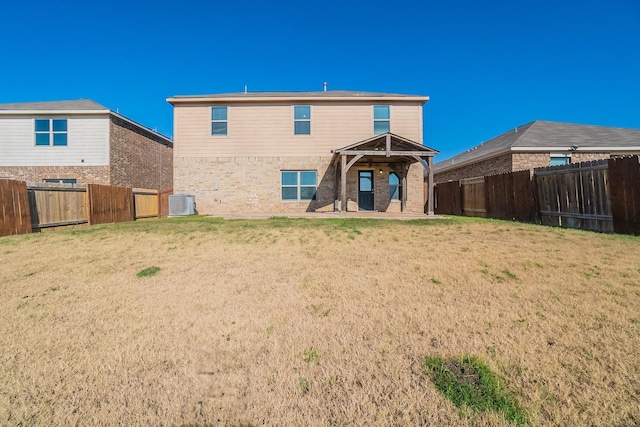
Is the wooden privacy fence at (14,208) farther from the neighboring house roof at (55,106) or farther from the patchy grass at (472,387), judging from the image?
the patchy grass at (472,387)

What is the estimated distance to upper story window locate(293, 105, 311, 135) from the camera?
15672mm

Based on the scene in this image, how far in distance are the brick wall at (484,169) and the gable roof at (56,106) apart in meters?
21.1

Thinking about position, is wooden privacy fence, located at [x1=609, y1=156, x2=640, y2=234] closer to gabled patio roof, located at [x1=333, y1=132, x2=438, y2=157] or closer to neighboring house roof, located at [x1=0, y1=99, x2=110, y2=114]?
gabled patio roof, located at [x1=333, y1=132, x2=438, y2=157]

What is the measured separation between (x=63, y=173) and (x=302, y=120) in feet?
42.8

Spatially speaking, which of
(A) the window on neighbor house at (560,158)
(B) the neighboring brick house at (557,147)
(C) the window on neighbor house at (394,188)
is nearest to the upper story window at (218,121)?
(C) the window on neighbor house at (394,188)

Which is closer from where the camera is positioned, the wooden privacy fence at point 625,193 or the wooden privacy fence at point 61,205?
the wooden privacy fence at point 625,193

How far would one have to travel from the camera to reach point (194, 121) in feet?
51.3

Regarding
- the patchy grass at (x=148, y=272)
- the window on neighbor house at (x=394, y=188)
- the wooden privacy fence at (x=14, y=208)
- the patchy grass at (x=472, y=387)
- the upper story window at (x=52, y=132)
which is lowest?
the patchy grass at (x=472, y=387)

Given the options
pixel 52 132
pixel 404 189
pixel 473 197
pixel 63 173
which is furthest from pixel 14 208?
pixel 473 197

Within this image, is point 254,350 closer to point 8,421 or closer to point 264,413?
point 264,413

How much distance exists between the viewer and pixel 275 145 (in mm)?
15594

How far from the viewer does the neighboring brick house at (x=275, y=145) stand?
15531 mm

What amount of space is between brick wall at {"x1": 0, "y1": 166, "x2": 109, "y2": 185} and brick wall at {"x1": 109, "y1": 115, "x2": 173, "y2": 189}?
21.3 inches

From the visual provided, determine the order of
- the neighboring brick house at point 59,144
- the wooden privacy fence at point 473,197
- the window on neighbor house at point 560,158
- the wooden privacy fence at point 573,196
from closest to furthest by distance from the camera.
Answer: the wooden privacy fence at point 573,196, the wooden privacy fence at point 473,197, the window on neighbor house at point 560,158, the neighboring brick house at point 59,144
